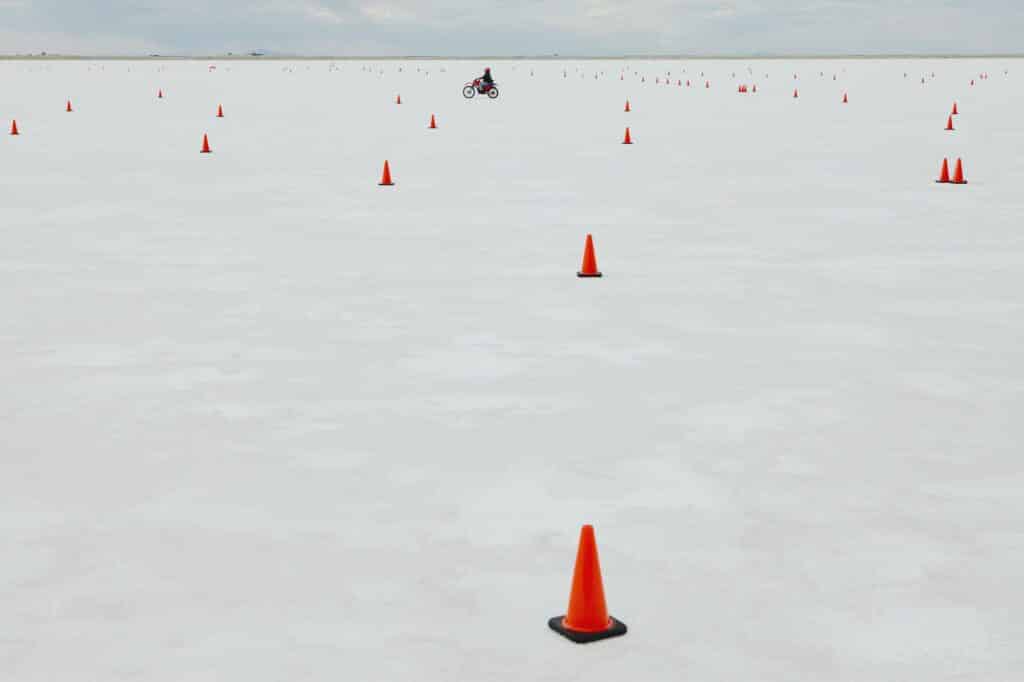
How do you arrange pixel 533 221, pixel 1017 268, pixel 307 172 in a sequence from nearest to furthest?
1. pixel 1017 268
2. pixel 533 221
3. pixel 307 172

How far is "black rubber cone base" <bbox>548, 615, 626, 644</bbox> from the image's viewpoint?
14.6ft

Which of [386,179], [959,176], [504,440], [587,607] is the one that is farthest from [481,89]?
[587,607]

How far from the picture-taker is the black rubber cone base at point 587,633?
4.45 meters

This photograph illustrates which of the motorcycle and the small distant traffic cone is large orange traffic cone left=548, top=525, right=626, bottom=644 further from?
the motorcycle

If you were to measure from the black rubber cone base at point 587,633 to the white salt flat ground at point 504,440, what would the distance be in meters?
0.05

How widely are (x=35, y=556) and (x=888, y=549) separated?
308 cm

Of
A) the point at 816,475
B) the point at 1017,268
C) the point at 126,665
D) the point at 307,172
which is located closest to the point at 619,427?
the point at 816,475

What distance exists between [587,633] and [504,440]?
7.98ft

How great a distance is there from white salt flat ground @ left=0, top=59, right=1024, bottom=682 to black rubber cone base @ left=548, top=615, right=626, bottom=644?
0.05m

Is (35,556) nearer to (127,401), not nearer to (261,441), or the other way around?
(261,441)

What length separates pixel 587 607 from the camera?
4.47m

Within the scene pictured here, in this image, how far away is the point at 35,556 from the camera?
5.25 m

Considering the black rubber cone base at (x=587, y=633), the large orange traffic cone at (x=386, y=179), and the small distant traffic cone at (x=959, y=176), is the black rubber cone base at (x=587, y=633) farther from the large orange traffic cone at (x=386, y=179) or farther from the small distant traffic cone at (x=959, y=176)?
the small distant traffic cone at (x=959, y=176)

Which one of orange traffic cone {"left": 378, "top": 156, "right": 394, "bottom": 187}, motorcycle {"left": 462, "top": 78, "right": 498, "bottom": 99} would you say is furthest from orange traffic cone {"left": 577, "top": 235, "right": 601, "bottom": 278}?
motorcycle {"left": 462, "top": 78, "right": 498, "bottom": 99}
